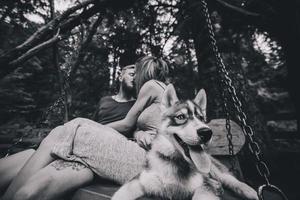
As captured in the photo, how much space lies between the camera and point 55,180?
5.27ft

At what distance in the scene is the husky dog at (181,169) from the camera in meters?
1.52

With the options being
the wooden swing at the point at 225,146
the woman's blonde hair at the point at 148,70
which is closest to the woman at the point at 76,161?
the wooden swing at the point at 225,146

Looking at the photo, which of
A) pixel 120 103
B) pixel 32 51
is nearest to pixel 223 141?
pixel 120 103

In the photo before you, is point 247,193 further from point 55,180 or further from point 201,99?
point 55,180

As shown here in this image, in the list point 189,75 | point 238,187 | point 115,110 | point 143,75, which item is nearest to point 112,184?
point 238,187

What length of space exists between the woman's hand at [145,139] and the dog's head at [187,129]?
22cm

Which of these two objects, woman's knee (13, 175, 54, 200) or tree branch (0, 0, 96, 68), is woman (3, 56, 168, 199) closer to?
woman's knee (13, 175, 54, 200)

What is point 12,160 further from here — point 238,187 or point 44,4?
point 44,4

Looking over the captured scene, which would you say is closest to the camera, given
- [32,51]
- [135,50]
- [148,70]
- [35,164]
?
[35,164]

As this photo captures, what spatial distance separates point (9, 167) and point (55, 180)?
0.86m

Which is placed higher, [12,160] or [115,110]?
[115,110]

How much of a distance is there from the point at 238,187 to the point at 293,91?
9.17ft

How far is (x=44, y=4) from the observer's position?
16.9ft

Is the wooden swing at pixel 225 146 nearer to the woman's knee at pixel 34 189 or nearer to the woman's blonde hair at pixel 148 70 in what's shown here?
the woman's knee at pixel 34 189
